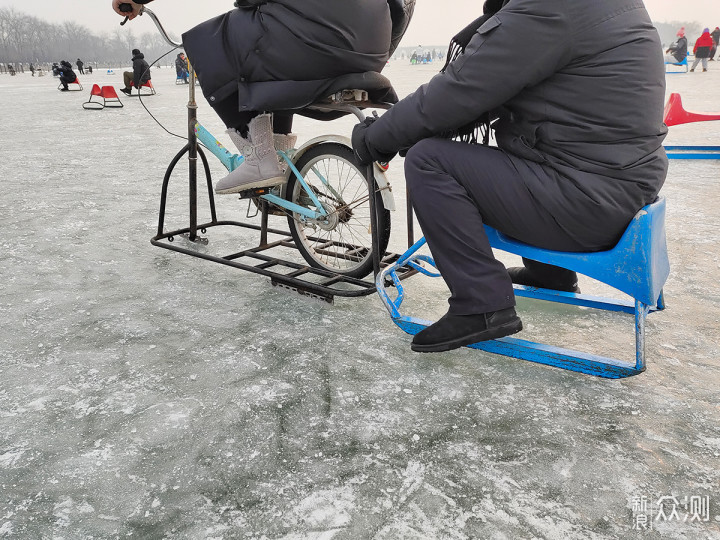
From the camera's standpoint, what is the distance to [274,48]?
2650 mm

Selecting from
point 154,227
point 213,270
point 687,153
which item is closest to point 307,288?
point 213,270

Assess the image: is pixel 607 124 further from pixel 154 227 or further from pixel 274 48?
pixel 154 227

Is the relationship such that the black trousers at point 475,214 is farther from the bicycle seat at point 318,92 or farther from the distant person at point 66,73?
the distant person at point 66,73

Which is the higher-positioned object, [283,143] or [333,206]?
[283,143]

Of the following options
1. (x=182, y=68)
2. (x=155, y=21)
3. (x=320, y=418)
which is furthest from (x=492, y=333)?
(x=182, y=68)

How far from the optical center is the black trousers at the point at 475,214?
2021mm

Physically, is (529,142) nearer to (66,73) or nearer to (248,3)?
(248,3)

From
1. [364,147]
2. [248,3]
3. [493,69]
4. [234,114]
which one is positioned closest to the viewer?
[493,69]

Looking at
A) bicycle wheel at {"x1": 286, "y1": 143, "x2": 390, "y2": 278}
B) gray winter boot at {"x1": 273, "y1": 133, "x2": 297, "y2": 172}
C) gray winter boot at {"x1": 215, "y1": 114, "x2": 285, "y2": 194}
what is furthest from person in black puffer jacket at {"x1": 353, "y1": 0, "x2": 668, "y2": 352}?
gray winter boot at {"x1": 273, "y1": 133, "x2": 297, "y2": 172}

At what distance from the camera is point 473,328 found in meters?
2.14

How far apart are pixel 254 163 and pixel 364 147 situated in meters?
0.98

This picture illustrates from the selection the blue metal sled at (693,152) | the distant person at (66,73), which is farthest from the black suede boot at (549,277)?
the distant person at (66,73)

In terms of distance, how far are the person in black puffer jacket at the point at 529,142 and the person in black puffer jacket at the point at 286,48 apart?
22.3 inches

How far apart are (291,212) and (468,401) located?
5.68 ft
